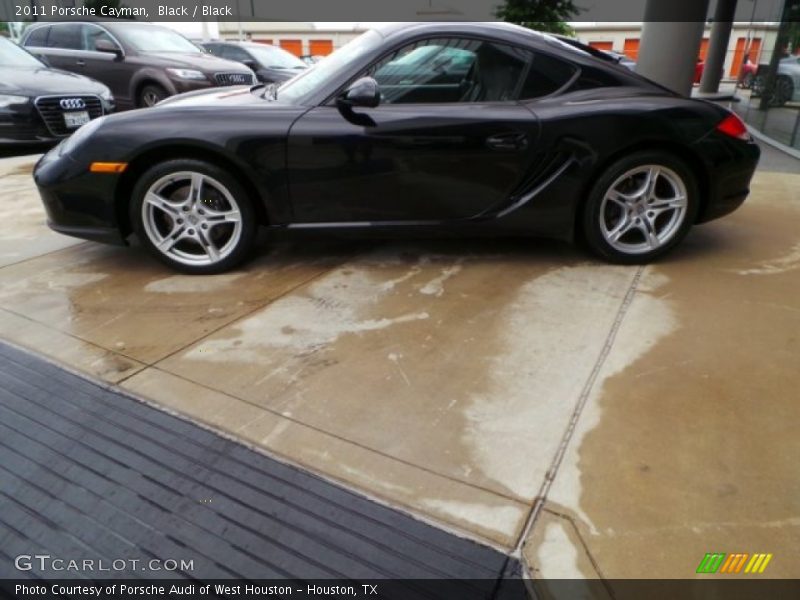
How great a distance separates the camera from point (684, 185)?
10.8 ft

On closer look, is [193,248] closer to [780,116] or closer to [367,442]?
[367,442]

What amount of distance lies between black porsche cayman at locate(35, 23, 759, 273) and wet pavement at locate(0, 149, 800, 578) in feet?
1.20

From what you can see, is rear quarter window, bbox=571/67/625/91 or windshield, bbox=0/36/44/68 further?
windshield, bbox=0/36/44/68

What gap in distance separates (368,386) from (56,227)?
2235 millimetres

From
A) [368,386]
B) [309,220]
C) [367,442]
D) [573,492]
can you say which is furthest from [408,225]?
[573,492]

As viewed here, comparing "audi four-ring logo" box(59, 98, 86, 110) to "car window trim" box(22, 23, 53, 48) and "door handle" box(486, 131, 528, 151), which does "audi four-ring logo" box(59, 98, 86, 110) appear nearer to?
"car window trim" box(22, 23, 53, 48)

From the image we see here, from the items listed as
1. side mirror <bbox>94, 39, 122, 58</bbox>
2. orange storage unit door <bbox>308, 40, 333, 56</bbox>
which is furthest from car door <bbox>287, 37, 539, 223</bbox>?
orange storage unit door <bbox>308, 40, 333, 56</bbox>

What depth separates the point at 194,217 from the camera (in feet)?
10.6

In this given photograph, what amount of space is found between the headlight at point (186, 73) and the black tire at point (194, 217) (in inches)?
227

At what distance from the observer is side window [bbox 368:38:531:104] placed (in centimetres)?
316

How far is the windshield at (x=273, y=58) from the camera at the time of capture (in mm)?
10797

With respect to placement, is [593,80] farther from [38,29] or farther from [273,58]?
[38,29]

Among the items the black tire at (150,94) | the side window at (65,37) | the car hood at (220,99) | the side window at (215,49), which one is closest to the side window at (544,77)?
the car hood at (220,99)

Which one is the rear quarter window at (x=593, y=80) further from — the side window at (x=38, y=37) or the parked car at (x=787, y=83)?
the side window at (x=38, y=37)
